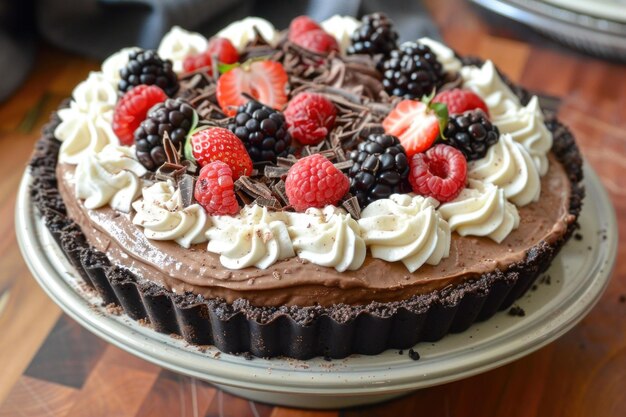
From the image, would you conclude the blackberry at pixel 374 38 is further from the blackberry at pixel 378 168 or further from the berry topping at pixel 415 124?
the blackberry at pixel 378 168

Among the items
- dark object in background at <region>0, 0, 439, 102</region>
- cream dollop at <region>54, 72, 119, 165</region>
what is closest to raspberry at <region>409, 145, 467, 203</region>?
cream dollop at <region>54, 72, 119, 165</region>

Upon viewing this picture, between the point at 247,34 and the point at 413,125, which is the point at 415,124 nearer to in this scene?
the point at 413,125

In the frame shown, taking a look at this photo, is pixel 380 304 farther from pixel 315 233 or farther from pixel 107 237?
pixel 107 237

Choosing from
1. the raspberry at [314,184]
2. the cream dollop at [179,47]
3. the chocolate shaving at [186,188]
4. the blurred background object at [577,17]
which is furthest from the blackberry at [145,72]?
the blurred background object at [577,17]

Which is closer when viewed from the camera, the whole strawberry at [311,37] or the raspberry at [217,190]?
the raspberry at [217,190]

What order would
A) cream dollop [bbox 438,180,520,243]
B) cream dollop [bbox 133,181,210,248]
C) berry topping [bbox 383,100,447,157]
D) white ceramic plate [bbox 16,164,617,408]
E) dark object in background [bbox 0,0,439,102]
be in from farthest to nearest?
1. dark object in background [bbox 0,0,439,102]
2. berry topping [bbox 383,100,447,157]
3. cream dollop [bbox 438,180,520,243]
4. cream dollop [bbox 133,181,210,248]
5. white ceramic plate [bbox 16,164,617,408]

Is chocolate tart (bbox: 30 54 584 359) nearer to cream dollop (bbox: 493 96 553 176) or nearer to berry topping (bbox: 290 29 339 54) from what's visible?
cream dollop (bbox: 493 96 553 176)

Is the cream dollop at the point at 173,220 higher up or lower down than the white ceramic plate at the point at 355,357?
higher up
